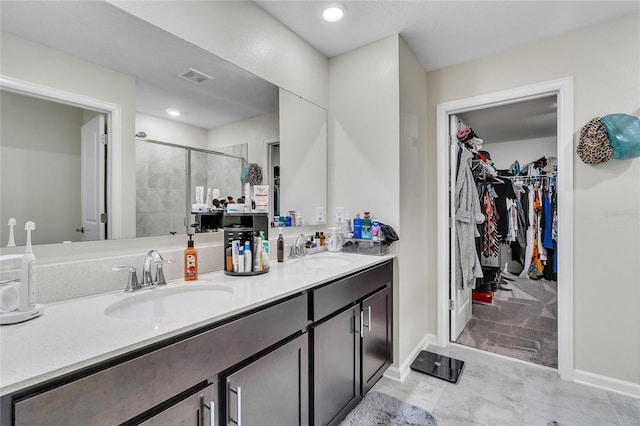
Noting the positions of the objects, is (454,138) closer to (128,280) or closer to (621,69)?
(621,69)

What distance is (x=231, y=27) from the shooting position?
1.75 metres

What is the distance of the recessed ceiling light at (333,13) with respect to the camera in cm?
192

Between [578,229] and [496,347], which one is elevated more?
[578,229]

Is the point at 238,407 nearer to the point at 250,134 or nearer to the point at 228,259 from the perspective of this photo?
the point at 228,259

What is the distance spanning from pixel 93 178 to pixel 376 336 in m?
1.78

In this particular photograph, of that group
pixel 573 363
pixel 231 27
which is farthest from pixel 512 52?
pixel 573 363

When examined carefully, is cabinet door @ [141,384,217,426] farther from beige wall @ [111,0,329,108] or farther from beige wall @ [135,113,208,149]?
beige wall @ [111,0,329,108]

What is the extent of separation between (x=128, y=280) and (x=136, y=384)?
608mm

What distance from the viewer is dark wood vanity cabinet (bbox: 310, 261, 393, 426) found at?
1.46 metres

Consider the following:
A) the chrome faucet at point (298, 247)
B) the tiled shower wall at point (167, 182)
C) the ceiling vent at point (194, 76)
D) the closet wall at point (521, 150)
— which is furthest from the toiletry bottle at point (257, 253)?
the closet wall at point (521, 150)

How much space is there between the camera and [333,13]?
196cm

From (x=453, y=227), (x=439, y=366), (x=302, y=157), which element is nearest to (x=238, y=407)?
(x=302, y=157)

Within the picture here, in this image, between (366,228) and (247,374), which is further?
(366,228)

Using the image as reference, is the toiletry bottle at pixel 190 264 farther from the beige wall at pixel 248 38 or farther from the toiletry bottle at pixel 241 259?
the beige wall at pixel 248 38
